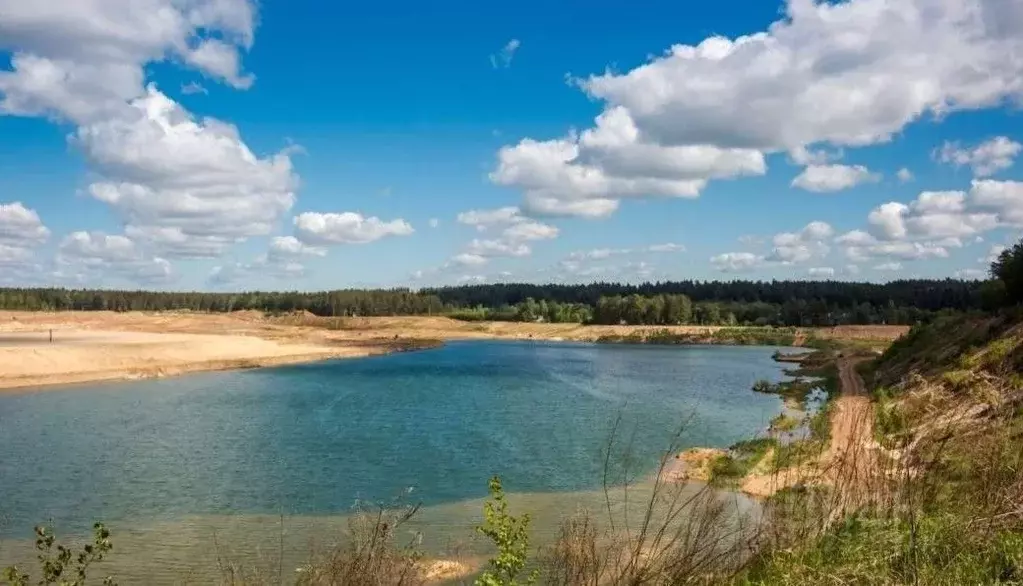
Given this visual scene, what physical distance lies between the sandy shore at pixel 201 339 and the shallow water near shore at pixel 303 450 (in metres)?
6.71

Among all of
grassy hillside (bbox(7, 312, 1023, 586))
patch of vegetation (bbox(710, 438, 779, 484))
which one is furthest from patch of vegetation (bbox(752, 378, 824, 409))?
grassy hillside (bbox(7, 312, 1023, 586))

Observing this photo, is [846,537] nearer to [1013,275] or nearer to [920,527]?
[920,527]

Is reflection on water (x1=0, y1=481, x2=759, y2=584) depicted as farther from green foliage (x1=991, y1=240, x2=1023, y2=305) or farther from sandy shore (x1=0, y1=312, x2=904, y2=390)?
sandy shore (x1=0, y1=312, x2=904, y2=390)

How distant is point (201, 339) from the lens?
95875 mm

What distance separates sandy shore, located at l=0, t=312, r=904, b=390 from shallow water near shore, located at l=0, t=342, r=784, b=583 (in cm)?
671

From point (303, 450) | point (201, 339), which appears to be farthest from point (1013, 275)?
point (201, 339)

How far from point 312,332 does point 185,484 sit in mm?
105251

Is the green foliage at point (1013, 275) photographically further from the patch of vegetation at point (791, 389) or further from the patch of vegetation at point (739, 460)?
the patch of vegetation at point (739, 460)

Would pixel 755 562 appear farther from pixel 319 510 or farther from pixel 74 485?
pixel 74 485

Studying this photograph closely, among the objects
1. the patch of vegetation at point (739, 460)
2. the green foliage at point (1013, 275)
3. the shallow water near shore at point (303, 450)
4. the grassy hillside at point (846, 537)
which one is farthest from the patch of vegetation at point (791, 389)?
the grassy hillside at point (846, 537)

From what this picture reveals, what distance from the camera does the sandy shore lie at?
6284 cm

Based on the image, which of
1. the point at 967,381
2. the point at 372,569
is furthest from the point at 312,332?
the point at 372,569

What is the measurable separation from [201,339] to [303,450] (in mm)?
71054

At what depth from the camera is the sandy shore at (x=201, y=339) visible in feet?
206
